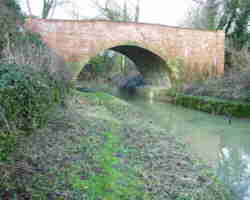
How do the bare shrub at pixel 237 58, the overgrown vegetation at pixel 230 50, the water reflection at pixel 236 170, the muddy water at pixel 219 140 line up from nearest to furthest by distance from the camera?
the water reflection at pixel 236 170
the muddy water at pixel 219 140
the overgrown vegetation at pixel 230 50
the bare shrub at pixel 237 58

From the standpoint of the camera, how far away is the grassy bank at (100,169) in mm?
2619

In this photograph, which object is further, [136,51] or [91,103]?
[136,51]

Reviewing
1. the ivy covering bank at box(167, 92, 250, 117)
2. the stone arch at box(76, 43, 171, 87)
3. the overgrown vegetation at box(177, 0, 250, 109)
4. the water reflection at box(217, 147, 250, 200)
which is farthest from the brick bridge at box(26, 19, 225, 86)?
the water reflection at box(217, 147, 250, 200)

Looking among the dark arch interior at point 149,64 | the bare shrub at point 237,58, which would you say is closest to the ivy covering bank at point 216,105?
the bare shrub at point 237,58

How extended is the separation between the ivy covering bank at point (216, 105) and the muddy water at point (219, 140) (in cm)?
28

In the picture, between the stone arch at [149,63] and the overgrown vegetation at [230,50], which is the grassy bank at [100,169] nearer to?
the overgrown vegetation at [230,50]

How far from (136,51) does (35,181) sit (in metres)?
12.9

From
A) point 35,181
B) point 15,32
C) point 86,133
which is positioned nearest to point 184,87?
point 15,32

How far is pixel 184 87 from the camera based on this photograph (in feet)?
43.2

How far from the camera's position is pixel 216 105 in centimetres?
973

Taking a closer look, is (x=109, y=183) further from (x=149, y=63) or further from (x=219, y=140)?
(x=149, y=63)

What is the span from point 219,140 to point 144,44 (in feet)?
26.3

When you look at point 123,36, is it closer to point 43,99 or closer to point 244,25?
point 244,25

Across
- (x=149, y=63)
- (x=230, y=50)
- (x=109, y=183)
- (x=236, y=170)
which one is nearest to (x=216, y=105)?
(x=236, y=170)
